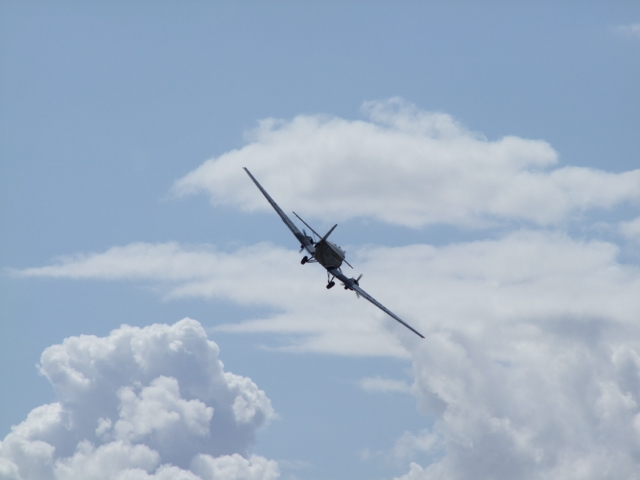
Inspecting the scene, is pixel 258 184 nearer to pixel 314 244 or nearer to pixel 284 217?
pixel 284 217

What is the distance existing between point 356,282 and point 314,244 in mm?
10921

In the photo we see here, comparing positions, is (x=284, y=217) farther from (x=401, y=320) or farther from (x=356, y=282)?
(x=401, y=320)

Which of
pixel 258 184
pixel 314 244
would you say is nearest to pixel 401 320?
pixel 314 244

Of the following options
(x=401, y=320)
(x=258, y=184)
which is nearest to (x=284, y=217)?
(x=258, y=184)

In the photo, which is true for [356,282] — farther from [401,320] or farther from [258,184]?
[258,184]

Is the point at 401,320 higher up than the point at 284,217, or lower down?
lower down

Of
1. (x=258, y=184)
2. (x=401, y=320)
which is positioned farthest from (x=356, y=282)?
(x=258, y=184)

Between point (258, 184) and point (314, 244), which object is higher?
point (258, 184)

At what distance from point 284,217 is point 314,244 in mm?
12465

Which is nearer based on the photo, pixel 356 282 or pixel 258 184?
pixel 356 282

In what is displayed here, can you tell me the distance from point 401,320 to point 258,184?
3573 cm

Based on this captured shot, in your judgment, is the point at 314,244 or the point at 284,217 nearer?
the point at 314,244

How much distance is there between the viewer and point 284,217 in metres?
142

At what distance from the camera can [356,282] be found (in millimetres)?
136625
